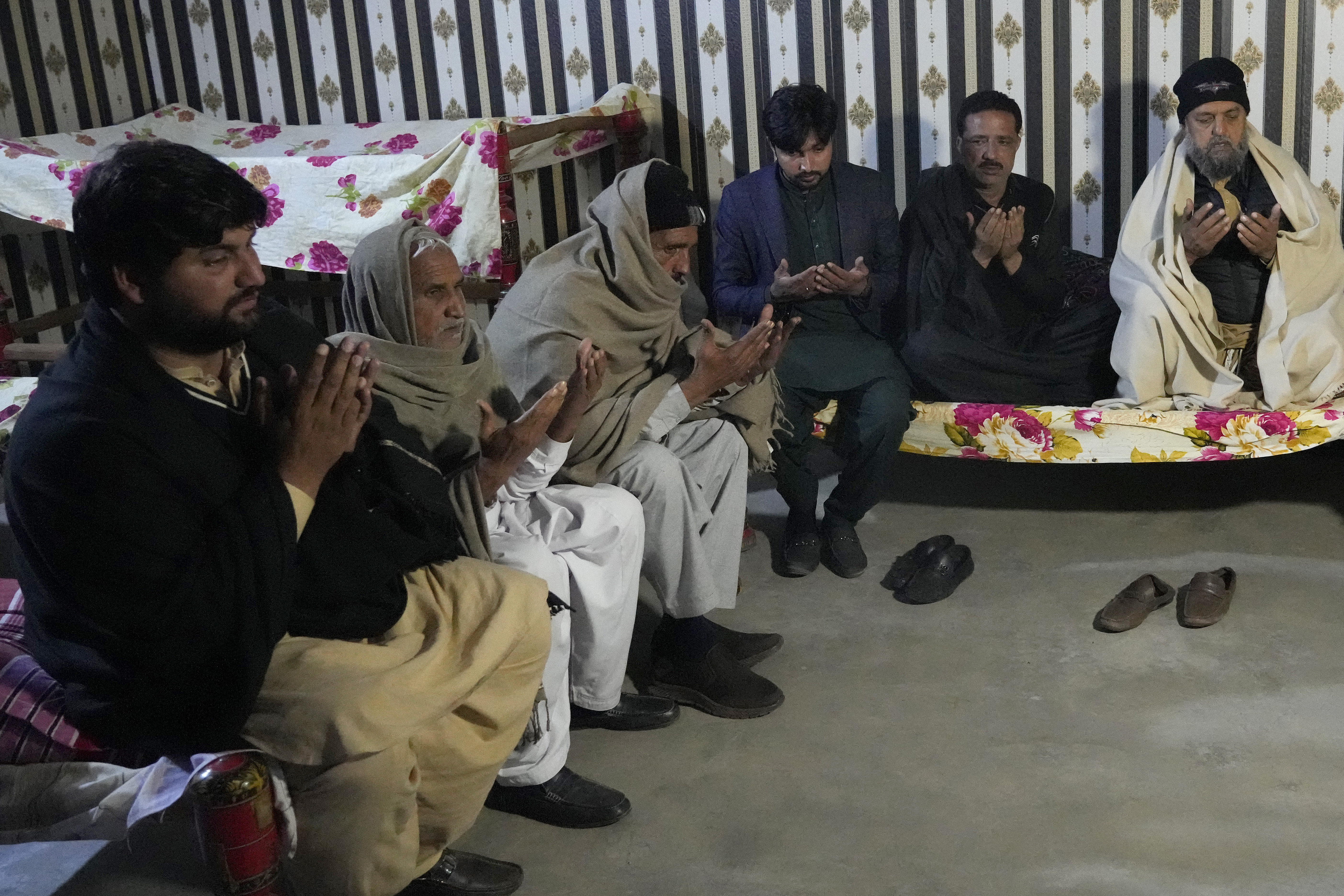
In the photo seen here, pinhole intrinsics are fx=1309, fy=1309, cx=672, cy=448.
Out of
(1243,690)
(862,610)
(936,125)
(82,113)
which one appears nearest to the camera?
(1243,690)

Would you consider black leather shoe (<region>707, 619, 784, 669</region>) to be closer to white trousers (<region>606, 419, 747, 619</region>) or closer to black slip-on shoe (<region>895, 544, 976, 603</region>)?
white trousers (<region>606, 419, 747, 619</region>)

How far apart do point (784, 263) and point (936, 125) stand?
118cm

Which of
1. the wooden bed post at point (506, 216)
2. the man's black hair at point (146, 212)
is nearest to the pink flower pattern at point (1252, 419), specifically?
the wooden bed post at point (506, 216)

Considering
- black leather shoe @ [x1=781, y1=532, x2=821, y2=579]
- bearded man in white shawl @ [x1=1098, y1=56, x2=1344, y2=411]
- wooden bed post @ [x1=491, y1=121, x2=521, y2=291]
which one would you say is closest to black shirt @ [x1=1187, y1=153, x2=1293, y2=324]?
bearded man in white shawl @ [x1=1098, y1=56, x2=1344, y2=411]

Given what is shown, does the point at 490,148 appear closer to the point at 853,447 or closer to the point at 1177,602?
the point at 853,447

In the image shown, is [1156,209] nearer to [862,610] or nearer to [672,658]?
[862,610]

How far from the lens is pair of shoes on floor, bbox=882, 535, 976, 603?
335cm

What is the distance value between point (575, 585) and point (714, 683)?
481 millimetres

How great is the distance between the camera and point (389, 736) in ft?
6.05

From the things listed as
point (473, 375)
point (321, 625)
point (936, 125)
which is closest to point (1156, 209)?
point (936, 125)

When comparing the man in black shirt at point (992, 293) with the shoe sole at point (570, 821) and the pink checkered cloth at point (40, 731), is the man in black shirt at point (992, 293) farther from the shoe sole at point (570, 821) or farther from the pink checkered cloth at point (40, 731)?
the pink checkered cloth at point (40, 731)

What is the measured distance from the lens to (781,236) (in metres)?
3.90

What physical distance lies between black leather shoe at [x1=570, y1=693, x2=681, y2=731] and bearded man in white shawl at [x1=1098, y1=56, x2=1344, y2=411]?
163 centimetres

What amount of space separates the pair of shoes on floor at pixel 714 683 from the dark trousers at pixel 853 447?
0.74m
